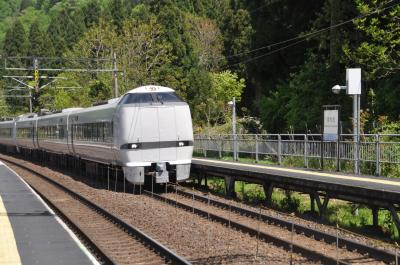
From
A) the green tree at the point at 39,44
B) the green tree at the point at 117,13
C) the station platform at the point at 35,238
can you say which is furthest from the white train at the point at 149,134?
the green tree at the point at 39,44

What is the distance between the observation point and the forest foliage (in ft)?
84.9

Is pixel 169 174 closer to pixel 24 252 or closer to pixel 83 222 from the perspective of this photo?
pixel 83 222

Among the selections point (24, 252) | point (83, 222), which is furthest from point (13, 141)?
point (24, 252)

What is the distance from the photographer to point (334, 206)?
57.0 feet

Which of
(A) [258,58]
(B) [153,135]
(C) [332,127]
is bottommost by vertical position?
(B) [153,135]

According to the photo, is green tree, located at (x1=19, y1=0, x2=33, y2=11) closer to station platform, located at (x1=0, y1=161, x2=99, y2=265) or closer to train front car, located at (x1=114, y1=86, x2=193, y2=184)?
train front car, located at (x1=114, y1=86, x2=193, y2=184)

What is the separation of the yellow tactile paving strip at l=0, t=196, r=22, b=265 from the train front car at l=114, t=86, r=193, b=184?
6140mm

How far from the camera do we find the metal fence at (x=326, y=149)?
1750cm

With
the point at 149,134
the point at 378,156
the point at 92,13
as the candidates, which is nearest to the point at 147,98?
the point at 149,134

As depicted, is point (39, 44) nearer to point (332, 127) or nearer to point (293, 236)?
point (332, 127)

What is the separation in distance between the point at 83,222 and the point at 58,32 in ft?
355

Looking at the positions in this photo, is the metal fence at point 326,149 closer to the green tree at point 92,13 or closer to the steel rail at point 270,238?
the steel rail at point 270,238

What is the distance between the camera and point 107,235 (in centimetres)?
1285

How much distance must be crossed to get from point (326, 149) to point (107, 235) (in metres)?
10.0
